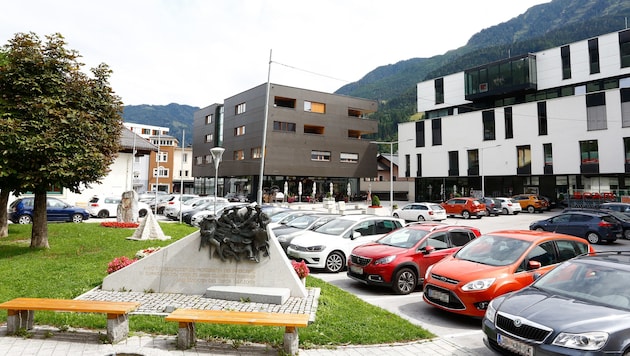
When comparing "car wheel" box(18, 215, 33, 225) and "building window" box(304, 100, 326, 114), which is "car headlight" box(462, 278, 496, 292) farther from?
"building window" box(304, 100, 326, 114)

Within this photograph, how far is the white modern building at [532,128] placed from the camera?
37.8 metres

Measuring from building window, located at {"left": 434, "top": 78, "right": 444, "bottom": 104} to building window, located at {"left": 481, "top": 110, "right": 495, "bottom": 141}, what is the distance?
9875 millimetres

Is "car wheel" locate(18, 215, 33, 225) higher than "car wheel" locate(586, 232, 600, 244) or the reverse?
higher

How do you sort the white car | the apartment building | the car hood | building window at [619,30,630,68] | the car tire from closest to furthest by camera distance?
the car hood → the white car → the car tire → building window at [619,30,630,68] → the apartment building

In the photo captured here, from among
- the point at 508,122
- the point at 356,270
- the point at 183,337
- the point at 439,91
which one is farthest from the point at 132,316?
the point at 439,91

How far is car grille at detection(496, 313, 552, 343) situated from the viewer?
4426 mm

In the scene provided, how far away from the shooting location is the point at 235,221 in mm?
8117

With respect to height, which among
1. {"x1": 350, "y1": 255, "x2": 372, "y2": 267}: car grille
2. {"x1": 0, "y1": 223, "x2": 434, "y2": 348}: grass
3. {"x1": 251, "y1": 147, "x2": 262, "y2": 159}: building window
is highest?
{"x1": 251, "y1": 147, "x2": 262, "y2": 159}: building window

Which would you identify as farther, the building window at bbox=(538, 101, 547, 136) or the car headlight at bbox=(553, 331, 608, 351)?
the building window at bbox=(538, 101, 547, 136)

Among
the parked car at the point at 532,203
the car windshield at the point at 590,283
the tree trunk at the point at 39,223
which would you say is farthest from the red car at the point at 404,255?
the parked car at the point at 532,203

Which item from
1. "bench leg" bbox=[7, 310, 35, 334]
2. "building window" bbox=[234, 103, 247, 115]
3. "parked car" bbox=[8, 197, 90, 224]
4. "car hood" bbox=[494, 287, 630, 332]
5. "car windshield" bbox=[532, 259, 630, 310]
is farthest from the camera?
"building window" bbox=[234, 103, 247, 115]

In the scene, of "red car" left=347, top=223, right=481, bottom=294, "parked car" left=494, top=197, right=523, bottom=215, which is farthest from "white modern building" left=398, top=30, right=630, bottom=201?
"red car" left=347, top=223, right=481, bottom=294

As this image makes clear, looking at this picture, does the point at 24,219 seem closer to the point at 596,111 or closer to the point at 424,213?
the point at 424,213

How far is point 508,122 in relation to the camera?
148ft
